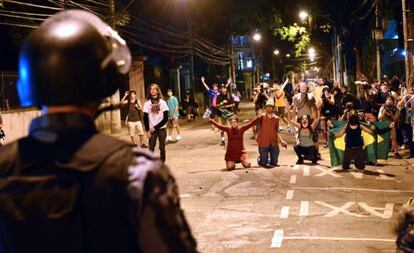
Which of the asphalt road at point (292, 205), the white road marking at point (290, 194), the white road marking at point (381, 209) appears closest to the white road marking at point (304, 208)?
the asphalt road at point (292, 205)

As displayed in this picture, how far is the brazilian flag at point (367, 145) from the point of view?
1262cm

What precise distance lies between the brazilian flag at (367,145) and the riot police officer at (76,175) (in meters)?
11.1

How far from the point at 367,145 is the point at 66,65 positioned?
38.3 feet

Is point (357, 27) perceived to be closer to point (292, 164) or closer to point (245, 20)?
point (245, 20)

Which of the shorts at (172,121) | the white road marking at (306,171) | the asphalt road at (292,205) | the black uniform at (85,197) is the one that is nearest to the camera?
the black uniform at (85,197)

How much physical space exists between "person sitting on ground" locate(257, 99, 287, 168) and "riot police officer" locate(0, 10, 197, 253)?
11183mm

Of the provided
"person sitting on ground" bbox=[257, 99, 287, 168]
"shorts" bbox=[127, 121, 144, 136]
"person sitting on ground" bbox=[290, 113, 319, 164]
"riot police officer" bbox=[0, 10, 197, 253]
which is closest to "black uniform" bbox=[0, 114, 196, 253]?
"riot police officer" bbox=[0, 10, 197, 253]

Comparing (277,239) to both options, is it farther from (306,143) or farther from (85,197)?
(306,143)

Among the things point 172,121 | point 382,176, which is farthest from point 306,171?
point 172,121

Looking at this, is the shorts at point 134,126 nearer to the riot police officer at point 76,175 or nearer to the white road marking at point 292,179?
the white road marking at point 292,179

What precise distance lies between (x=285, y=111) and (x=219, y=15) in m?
19.5

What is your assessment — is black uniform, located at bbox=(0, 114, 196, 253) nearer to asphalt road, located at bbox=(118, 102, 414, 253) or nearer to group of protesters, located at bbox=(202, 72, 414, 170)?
asphalt road, located at bbox=(118, 102, 414, 253)

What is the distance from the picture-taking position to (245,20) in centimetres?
3653

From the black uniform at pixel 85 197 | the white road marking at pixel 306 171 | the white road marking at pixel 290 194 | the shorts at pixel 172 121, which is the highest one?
the black uniform at pixel 85 197
